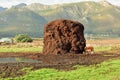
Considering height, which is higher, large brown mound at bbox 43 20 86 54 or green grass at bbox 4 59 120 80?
large brown mound at bbox 43 20 86 54

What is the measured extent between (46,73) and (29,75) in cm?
221

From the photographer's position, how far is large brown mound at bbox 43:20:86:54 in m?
65.9

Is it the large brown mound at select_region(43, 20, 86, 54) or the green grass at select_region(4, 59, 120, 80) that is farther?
the large brown mound at select_region(43, 20, 86, 54)

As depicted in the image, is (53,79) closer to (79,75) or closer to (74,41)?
(79,75)

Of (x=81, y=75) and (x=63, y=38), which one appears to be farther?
(x=63, y=38)

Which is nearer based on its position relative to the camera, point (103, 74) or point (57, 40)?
point (103, 74)

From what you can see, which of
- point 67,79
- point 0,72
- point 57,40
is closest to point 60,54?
point 57,40

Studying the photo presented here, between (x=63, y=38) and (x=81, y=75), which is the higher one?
(x=63, y=38)

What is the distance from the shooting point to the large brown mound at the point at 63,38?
65875 mm

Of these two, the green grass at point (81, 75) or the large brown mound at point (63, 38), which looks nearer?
the green grass at point (81, 75)

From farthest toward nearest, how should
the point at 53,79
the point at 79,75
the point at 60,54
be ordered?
the point at 60,54 → the point at 79,75 → the point at 53,79

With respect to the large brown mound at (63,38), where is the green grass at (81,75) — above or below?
below

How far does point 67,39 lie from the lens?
221 ft

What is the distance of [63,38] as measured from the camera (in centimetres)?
6731
